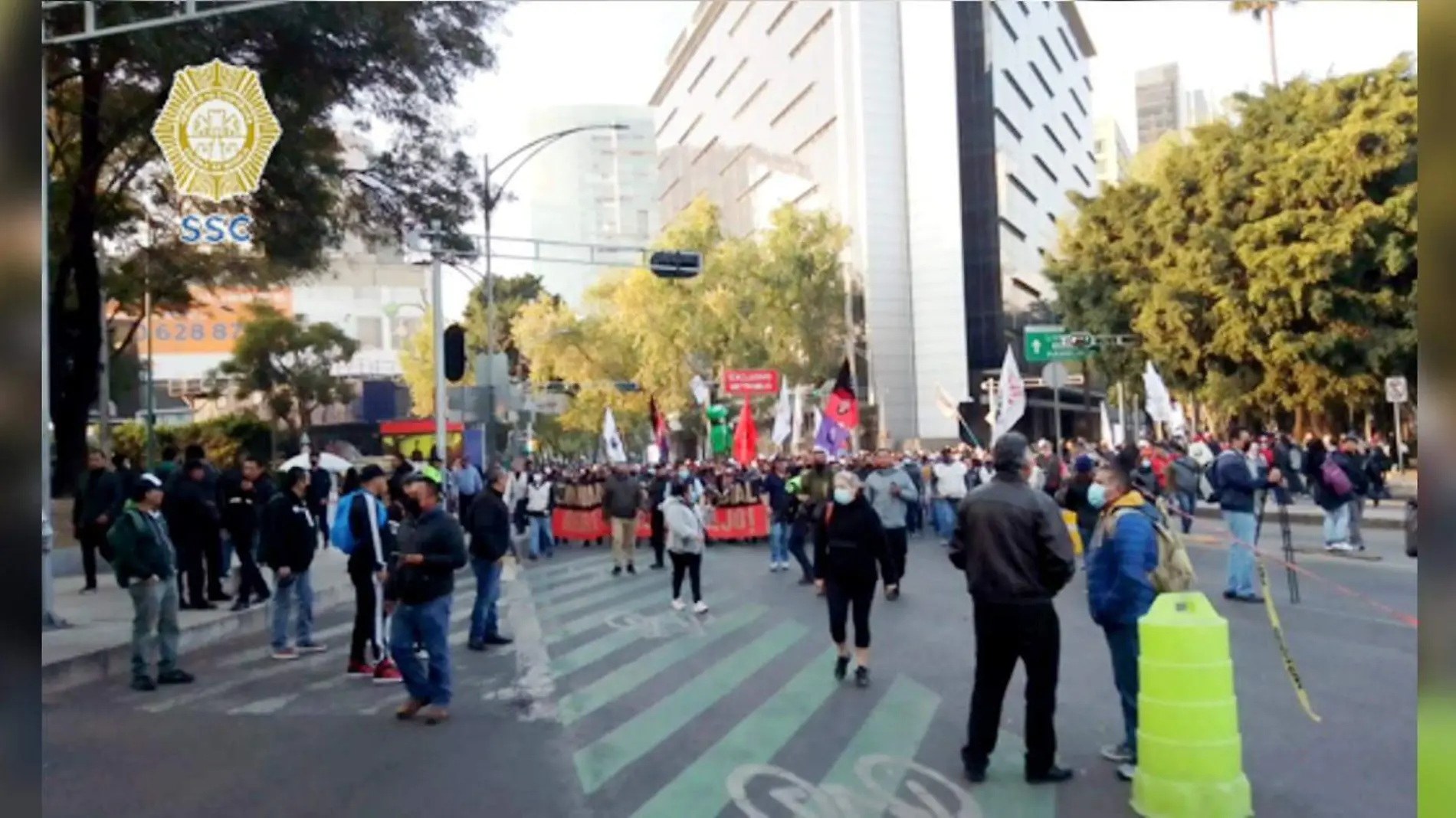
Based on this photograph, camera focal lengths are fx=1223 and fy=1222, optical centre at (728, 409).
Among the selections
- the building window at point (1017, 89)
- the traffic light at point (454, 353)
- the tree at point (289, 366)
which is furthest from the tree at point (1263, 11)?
the tree at point (289, 366)

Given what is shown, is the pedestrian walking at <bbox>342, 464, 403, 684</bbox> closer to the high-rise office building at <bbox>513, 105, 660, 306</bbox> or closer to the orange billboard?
the orange billboard

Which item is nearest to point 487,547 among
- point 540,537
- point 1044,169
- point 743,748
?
point 743,748

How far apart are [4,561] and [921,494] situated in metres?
22.8

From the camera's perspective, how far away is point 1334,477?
15.9 m

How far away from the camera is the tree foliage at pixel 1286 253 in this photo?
28.6 metres

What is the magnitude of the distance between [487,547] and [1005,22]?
6.49 m

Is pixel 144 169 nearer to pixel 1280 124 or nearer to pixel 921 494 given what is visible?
pixel 921 494

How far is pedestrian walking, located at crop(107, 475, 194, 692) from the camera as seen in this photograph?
371 inches

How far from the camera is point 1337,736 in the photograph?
714 cm

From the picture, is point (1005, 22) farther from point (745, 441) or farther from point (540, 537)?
point (745, 441)

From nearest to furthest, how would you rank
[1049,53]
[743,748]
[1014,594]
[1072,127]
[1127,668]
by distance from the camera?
[1014,594] → [1127,668] → [743,748] → [1049,53] → [1072,127]

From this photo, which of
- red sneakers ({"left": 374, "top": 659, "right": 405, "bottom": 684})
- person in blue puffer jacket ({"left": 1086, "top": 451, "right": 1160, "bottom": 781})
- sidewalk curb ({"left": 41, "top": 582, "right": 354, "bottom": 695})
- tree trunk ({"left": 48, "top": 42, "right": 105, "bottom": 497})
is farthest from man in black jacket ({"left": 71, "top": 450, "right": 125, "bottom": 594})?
person in blue puffer jacket ({"left": 1086, "top": 451, "right": 1160, "bottom": 781})

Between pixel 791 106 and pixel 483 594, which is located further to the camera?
pixel 791 106

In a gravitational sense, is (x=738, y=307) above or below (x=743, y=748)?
above
